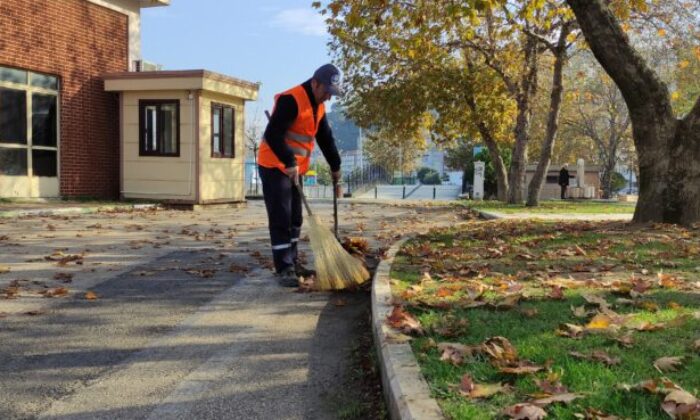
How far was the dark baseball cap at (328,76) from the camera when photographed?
6.11m

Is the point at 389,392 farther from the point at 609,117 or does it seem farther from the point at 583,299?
the point at 609,117

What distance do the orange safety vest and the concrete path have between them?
1.20 metres

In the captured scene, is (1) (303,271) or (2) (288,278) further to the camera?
(1) (303,271)

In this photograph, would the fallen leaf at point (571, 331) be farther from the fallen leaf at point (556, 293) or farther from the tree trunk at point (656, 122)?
the tree trunk at point (656, 122)

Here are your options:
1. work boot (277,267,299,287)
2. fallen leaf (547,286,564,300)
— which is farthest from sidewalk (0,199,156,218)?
fallen leaf (547,286,564,300)

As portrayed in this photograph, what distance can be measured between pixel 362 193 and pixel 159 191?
36.0 meters

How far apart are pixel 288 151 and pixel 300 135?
14.9 inches

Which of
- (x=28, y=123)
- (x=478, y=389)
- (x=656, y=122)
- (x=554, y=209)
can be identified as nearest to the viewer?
(x=478, y=389)

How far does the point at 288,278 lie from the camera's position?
253 inches

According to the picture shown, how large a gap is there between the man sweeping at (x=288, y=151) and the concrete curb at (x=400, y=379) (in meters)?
1.93

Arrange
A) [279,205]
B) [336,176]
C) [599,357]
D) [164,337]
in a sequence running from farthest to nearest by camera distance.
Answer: [336,176] → [279,205] → [164,337] → [599,357]

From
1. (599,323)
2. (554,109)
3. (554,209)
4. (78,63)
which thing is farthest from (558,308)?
(554,109)

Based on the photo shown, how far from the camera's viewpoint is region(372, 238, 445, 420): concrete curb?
2814mm

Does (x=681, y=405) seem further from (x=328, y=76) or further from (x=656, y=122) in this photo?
(x=656, y=122)
